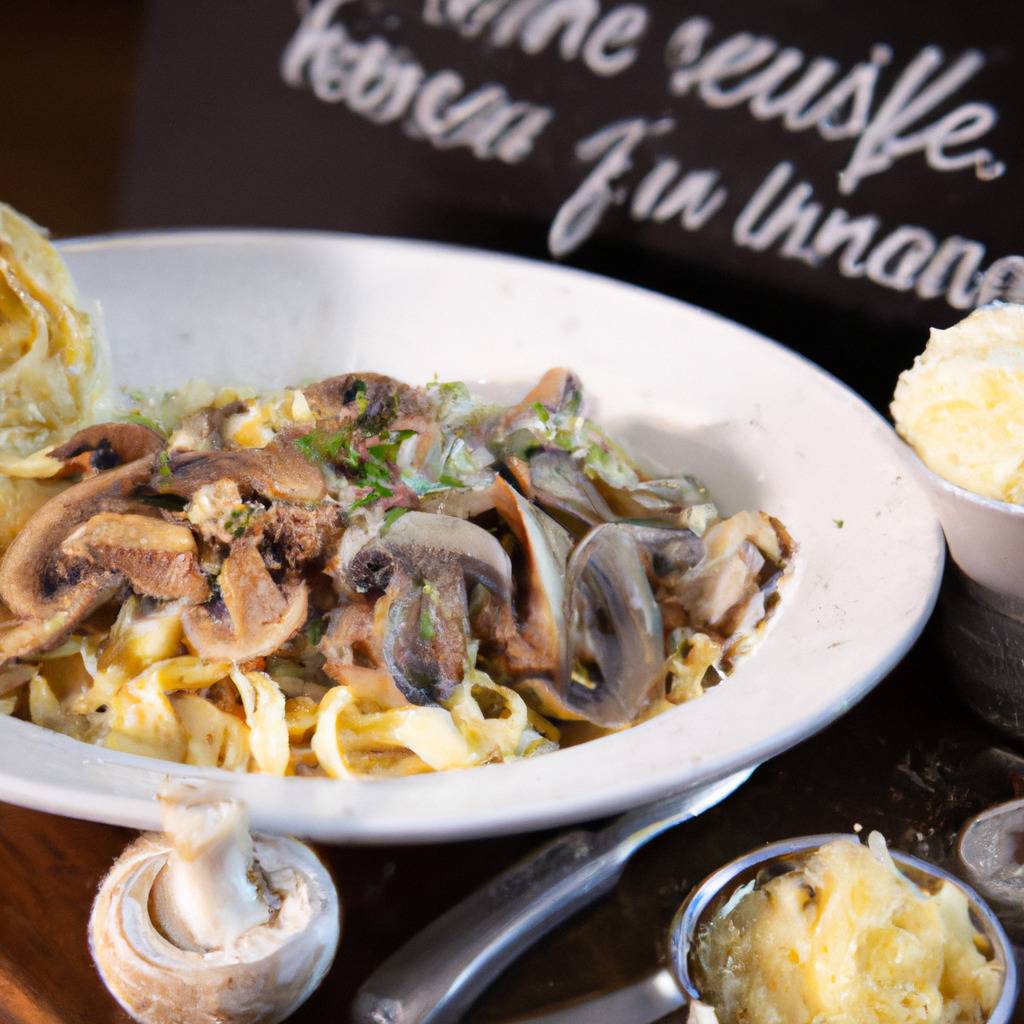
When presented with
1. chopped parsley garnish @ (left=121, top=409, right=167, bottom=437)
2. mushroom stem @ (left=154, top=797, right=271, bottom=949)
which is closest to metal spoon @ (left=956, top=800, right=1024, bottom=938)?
mushroom stem @ (left=154, top=797, right=271, bottom=949)

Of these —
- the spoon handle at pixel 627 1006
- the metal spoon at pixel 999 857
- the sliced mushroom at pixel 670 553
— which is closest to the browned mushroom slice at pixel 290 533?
the sliced mushroom at pixel 670 553

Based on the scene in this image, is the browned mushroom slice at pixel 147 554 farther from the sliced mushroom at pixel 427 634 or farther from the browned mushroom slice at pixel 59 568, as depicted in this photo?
the sliced mushroom at pixel 427 634

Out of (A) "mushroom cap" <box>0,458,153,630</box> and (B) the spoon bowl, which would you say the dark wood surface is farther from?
(A) "mushroom cap" <box>0,458,153,630</box>

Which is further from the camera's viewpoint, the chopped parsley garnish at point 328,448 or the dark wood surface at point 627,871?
the chopped parsley garnish at point 328,448

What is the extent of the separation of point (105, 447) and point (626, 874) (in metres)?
1.09

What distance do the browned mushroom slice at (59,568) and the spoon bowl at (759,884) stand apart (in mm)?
936

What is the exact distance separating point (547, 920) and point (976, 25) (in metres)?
2.07

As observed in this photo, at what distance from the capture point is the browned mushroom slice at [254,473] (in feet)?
5.66

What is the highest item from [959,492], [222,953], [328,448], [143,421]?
[959,492]

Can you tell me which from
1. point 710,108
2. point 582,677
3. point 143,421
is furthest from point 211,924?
point 710,108

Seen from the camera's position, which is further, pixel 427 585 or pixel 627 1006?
pixel 427 585

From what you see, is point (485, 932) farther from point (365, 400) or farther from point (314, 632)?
point (365, 400)

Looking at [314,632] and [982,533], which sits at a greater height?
[982,533]

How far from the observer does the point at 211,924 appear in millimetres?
1166
